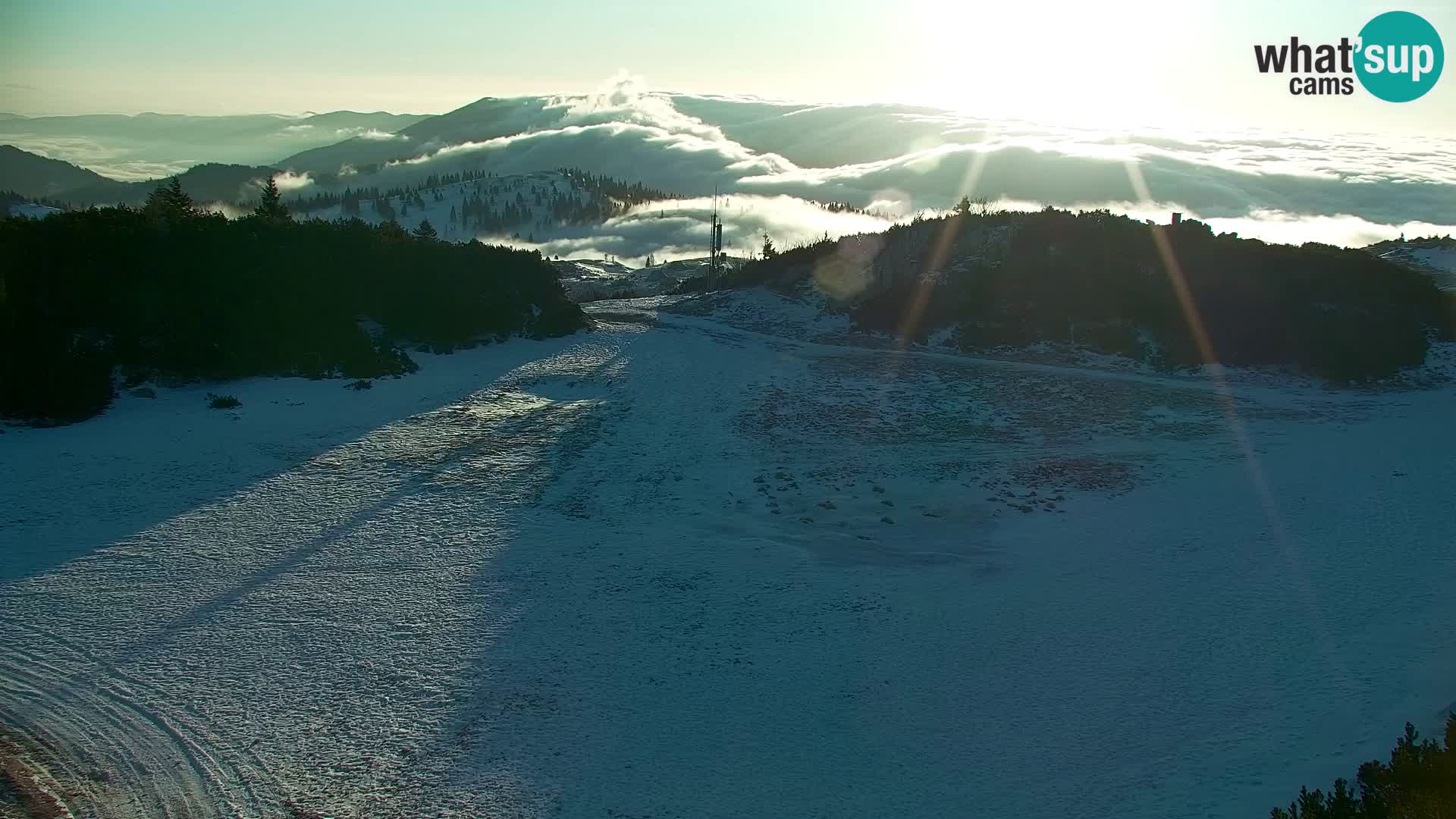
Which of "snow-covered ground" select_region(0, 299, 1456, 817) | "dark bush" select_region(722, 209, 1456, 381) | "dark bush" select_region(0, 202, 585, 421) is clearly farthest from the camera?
"dark bush" select_region(722, 209, 1456, 381)

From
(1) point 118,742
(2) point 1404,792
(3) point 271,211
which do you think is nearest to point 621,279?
(3) point 271,211

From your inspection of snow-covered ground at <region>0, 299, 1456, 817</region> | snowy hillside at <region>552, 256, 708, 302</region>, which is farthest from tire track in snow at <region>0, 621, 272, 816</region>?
snowy hillside at <region>552, 256, 708, 302</region>

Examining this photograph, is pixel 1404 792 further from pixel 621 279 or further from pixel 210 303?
pixel 621 279

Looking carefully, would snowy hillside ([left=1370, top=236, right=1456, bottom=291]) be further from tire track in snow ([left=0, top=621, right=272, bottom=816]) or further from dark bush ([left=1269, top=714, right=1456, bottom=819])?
tire track in snow ([left=0, top=621, right=272, bottom=816])

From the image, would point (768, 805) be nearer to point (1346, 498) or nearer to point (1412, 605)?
point (1412, 605)

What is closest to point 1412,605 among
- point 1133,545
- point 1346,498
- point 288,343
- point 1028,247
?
point 1133,545

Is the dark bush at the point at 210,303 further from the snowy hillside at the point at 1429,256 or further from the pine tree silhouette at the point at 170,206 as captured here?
the snowy hillside at the point at 1429,256

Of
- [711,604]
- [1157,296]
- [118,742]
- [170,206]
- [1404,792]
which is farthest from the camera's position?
[1157,296]

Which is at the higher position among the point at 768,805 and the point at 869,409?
the point at 869,409
